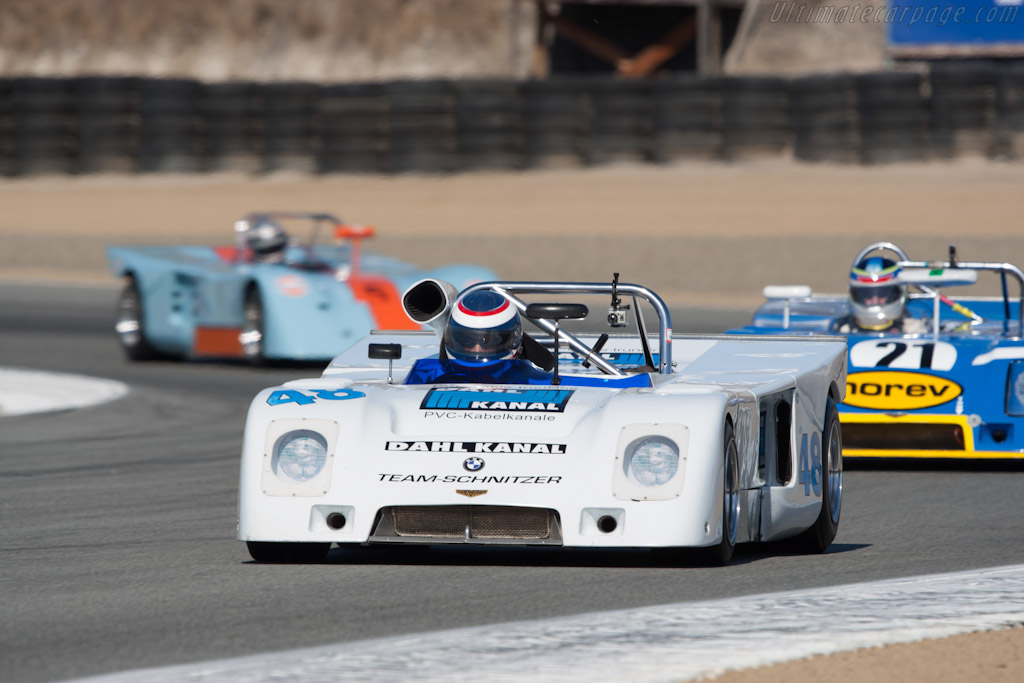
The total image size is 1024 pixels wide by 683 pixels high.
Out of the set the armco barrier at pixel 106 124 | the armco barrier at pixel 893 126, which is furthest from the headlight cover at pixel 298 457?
the armco barrier at pixel 106 124

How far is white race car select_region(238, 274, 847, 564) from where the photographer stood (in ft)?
19.6

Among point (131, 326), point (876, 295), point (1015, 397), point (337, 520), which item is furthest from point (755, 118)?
point (337, 520)

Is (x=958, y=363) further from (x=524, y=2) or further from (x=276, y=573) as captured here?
(x=524, y=2)

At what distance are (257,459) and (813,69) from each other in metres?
32.5

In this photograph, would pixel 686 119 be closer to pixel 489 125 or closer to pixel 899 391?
pixel 489 125

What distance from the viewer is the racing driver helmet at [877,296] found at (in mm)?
11219

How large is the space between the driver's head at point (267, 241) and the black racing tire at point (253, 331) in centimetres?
94

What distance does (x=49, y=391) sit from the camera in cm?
1351

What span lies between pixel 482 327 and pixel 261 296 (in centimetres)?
826

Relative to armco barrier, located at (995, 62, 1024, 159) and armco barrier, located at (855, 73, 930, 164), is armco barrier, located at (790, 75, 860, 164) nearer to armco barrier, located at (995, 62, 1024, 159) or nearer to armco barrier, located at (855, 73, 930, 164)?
armco barrier, located at (855, 73, 930, 164)

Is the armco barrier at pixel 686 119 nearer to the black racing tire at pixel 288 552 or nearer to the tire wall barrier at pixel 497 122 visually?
the tire wall barrier at pixel 497 122

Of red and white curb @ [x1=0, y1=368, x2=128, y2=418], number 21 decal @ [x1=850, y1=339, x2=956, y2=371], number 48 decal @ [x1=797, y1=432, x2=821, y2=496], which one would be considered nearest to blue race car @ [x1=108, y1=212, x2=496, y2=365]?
red and white curb @ [x1=0, y1=368, x2=128, y2=418]

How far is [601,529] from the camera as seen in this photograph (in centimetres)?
596

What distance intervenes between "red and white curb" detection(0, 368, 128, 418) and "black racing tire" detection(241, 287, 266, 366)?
3.80 ft
